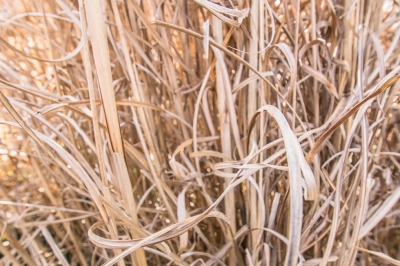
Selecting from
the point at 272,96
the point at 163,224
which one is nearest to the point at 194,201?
the point at 163,224

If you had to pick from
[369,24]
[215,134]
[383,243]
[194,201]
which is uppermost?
[369,24]

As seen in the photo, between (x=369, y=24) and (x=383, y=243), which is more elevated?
(x=369, y=24)

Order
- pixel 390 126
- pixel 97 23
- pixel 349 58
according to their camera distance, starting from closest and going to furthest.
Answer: pixel 97 23
pixel 349 58
pixel 390 126

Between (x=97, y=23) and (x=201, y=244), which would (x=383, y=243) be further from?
(x=97, y=23)

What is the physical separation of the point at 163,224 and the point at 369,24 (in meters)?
0.34

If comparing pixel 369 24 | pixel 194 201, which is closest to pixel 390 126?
pixel 369 24

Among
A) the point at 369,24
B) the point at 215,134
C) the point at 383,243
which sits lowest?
the point at 383,243

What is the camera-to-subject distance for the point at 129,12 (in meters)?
0.36

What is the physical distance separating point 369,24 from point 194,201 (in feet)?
0.98

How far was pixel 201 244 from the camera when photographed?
0.45m

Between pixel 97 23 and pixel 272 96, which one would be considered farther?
pixel 272 96

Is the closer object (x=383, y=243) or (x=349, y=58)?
(x=349, y=58)

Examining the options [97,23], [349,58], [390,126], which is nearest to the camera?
[97,23]

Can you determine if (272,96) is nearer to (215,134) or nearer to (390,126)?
(215,134)
